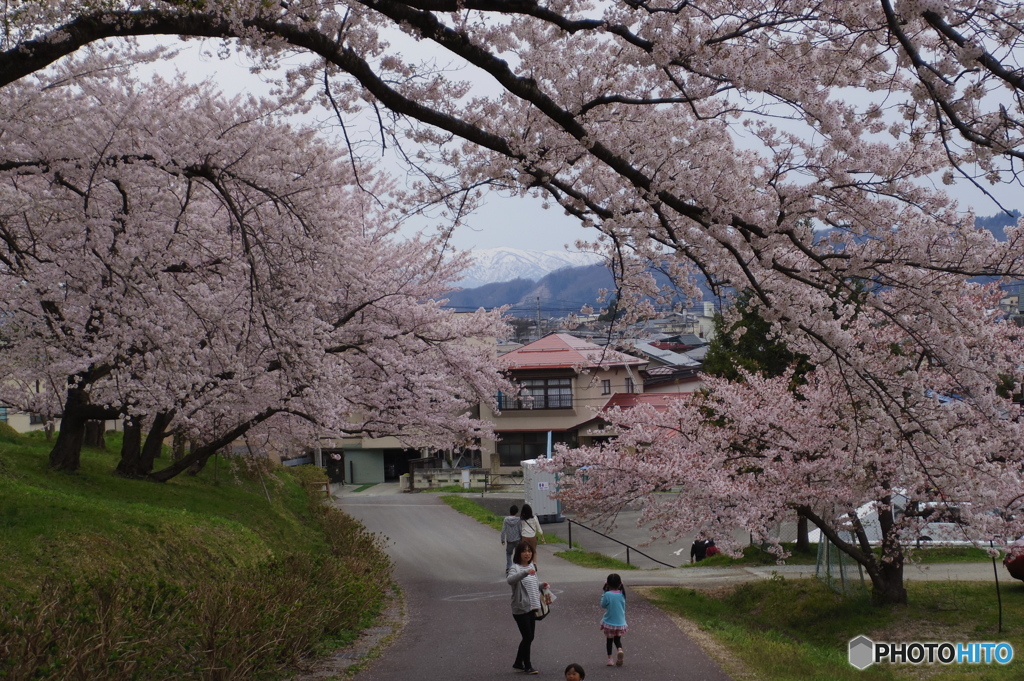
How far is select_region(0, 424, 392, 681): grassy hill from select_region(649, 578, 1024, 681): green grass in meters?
4.50

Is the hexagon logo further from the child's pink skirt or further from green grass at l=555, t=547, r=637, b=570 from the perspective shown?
green grass at l=555, t=547, r=637, b=570

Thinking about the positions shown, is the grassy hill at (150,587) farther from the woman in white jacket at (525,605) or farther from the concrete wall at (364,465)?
the concrete wall at (364,465)

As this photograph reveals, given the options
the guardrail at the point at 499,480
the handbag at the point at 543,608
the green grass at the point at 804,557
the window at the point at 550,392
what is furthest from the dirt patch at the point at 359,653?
the window at the point at 550,392

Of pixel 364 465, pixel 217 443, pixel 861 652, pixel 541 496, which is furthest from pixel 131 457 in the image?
pixel 364 465

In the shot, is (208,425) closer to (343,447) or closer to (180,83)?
(180,83)

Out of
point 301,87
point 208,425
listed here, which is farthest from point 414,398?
point 301,87

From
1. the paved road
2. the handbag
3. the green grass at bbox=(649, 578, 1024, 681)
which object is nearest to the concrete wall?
the paved road

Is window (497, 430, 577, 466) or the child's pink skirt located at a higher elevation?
window (497, 430, 577, 466)

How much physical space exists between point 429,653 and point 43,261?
6.27 m

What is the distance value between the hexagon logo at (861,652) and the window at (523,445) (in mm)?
30520

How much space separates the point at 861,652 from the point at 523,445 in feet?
105

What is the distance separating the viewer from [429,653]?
370 inches

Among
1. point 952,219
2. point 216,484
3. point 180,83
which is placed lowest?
point 216,484

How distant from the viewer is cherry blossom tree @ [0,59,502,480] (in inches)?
362
